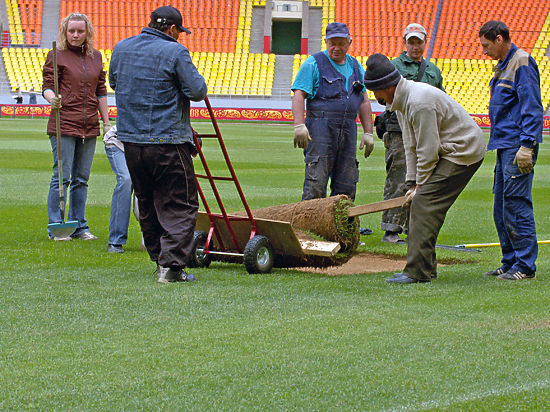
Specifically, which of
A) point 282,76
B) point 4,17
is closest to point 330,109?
point 282,76

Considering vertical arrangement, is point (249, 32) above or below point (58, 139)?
below

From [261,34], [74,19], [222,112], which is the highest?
[74,19]

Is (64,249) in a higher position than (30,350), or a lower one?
lower

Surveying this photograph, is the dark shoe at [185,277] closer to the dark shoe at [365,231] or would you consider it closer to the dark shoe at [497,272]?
the dark shoe at [497,272]

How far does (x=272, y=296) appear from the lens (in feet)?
19.8

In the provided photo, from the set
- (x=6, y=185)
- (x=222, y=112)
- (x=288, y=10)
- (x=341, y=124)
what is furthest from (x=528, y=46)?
(x=341, y=124)

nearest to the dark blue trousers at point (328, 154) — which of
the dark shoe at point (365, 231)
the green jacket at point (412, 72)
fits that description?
the green jacket at point (412, 72)

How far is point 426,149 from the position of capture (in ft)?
21.0

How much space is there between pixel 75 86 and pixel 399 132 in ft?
11.1

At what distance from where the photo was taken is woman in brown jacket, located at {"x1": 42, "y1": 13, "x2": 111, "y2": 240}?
343 inches

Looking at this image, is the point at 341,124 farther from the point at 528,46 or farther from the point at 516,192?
the point at 528,46

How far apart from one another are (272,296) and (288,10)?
51680mm

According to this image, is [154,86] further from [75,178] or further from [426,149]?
[75,178]

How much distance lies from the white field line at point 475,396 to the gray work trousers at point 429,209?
2.53m
